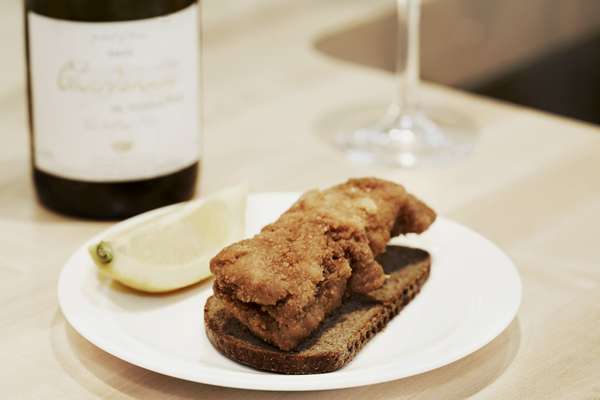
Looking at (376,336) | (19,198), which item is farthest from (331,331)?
(19,198)

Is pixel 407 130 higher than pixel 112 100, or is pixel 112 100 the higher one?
pixel 112 100

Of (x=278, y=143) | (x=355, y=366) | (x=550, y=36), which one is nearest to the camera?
(x=355, y=366)

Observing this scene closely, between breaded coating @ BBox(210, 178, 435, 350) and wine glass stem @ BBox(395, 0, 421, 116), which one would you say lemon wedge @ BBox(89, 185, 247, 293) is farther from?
wine glass stem @ BBox(395, 0, 421, 116)

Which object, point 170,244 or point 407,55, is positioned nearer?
point 170,244

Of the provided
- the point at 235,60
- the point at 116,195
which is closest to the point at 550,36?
the point at 235,60

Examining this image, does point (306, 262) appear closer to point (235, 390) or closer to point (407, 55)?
point (235, 390)

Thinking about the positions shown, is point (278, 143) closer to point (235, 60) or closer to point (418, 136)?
point (418, 136)

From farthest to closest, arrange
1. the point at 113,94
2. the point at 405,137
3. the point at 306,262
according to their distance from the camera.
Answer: the point at 405,137, the point at 113,94, the point at 306,262
